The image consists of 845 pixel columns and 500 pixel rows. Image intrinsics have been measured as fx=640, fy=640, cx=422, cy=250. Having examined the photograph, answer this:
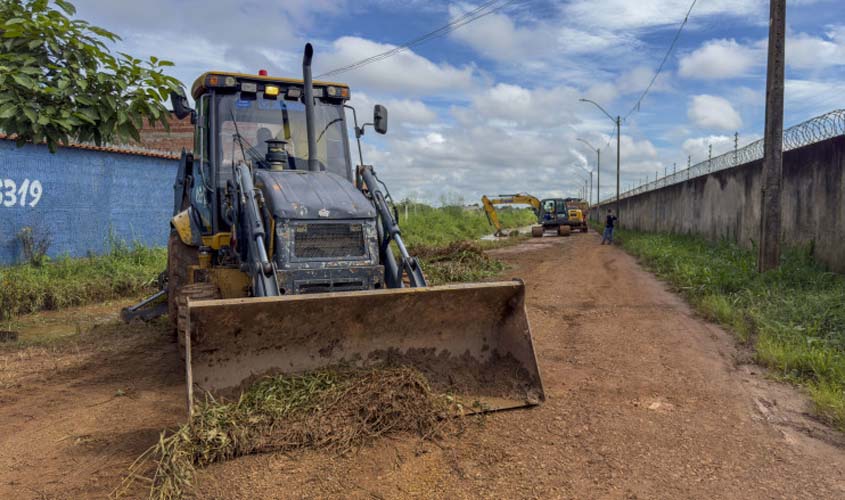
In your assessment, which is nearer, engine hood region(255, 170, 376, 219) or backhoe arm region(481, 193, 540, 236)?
engine hood region(255, 170, 376, 219)

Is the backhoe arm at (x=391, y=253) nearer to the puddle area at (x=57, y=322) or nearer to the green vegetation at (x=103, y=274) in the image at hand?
the puddle area at (x=57, y=322)

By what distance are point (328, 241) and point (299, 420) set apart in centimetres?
178

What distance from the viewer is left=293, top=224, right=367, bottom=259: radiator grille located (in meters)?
5.37

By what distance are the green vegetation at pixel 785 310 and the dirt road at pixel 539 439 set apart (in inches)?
10.9

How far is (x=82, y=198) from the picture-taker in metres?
13.3

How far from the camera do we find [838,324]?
23.5ft

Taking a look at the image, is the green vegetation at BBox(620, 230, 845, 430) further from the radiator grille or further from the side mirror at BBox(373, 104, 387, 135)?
the side mirror at BBox(373, 104, 387, 135)

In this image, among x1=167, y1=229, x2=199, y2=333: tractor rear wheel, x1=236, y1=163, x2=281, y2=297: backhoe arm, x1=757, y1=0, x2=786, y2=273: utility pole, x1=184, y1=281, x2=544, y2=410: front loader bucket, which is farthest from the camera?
x1=757, y1=0, x2=786, y2=273: utility pole

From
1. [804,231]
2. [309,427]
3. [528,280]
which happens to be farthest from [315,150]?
[804,231]

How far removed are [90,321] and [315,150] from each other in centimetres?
526

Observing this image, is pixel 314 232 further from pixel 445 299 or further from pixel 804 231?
pixel 804 231

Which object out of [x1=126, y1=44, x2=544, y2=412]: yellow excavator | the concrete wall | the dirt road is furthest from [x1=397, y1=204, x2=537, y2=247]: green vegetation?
the dirt road

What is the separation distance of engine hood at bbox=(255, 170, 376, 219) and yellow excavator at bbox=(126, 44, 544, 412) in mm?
17

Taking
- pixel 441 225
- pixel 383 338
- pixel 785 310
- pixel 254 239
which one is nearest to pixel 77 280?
pixel 254 239
